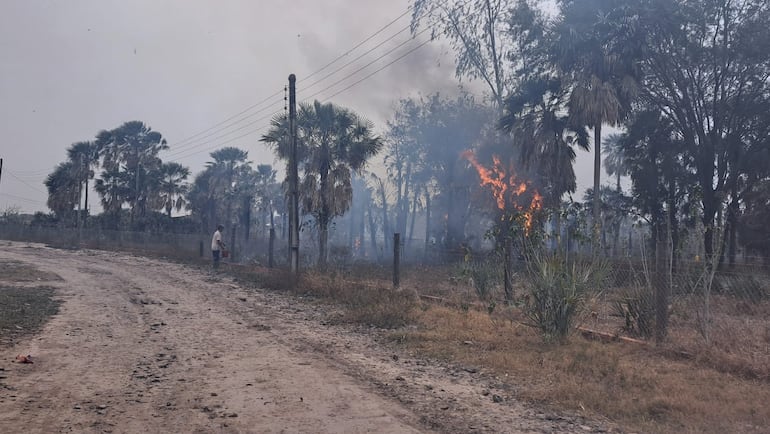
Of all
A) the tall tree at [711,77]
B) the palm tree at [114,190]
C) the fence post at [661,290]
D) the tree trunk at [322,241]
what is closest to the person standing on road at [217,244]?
the tree trunk at [322,241]

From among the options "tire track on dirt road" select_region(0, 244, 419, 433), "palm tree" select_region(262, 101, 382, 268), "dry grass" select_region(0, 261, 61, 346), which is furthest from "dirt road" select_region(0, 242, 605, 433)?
"palm tree" select_region(262, 101, 382, 268)

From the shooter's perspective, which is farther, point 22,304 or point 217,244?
point 217,244

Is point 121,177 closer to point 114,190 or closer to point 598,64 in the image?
point 114,190

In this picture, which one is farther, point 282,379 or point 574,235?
point 574,235

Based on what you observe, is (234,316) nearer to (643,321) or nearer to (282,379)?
(282,379)

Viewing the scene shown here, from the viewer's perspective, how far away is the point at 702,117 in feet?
74.6

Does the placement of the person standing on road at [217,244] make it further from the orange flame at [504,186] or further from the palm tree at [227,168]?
the palm tree at [227,168]

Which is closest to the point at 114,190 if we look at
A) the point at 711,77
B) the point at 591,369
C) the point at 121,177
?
the point at 121,177

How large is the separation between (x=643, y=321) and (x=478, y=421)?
174 inches

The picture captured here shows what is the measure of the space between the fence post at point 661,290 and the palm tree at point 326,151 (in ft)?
53.3

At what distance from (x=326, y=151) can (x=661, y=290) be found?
17.0m

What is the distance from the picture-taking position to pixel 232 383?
5.80 m

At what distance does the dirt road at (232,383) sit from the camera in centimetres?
468

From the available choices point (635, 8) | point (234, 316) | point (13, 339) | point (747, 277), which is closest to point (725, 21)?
point (635, 8)
